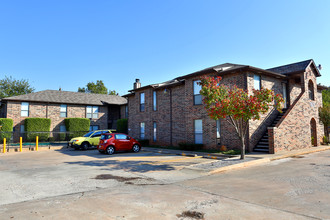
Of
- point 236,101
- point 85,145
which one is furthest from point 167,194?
point 85,145

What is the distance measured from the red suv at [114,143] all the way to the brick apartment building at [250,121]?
4564 mm

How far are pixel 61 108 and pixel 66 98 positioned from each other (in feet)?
5.90

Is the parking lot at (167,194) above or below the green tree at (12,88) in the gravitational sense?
below

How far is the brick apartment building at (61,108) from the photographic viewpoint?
94.3 feet

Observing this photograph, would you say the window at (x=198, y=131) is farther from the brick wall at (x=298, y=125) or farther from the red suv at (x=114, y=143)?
the brick wall at (x=298, y=125)

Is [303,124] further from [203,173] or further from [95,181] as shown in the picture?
[95,181]

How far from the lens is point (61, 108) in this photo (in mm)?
31891

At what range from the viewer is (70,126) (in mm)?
30547

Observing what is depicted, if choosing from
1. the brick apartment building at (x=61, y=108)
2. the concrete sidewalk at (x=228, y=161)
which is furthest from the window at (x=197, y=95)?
the brick apartment building at (x=61, y=108)

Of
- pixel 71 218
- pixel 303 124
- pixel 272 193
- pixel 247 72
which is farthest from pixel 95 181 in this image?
pixel 303 124

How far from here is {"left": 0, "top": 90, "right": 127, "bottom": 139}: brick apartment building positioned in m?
28.8

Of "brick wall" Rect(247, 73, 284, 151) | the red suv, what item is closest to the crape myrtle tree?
"brick wall" Rect(247, 73, 284, 151)

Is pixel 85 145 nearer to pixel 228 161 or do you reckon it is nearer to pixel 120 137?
pixel 120 137

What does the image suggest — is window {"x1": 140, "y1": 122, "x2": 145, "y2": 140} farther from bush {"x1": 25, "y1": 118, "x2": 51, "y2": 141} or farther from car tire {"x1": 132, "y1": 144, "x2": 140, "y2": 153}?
bush {"x1": 25, "y1": 118, "x2": 51, "y2": 141}
